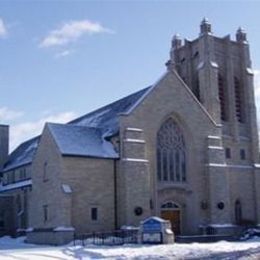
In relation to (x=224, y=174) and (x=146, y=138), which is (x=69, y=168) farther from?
(x=224, y=174)

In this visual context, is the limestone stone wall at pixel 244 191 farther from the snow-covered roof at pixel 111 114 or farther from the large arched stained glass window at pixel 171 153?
the snow-covered roof at pixel 111 114

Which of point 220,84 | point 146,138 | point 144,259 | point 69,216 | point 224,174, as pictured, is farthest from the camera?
point 220,84

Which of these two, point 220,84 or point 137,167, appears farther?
point 220,84

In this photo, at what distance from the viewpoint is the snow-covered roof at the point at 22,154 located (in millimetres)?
62275

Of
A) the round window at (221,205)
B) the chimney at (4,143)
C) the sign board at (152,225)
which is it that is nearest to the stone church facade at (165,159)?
the round window at (221,205)

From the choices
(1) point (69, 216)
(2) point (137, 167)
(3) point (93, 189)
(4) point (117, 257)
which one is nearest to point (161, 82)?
(2) point (137, 167)

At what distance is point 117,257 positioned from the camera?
1091 inches

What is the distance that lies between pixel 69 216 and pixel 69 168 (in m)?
3.63

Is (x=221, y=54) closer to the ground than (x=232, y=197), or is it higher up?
higher up

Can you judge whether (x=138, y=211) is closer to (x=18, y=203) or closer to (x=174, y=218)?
(x=174, y=218)

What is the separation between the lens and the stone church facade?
42.8 meters

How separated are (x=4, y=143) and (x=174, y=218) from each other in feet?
102

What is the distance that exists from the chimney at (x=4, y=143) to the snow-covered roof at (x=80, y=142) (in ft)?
83.5

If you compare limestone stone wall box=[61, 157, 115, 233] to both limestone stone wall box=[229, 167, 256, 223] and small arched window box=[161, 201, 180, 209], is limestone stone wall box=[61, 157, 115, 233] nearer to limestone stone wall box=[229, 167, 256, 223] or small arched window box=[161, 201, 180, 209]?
small arched window box=[161, 201, 180, 209]
